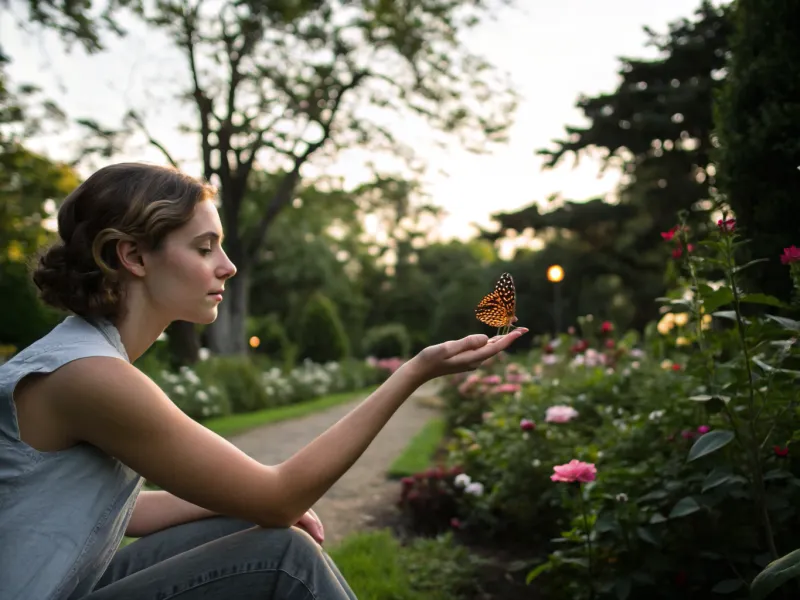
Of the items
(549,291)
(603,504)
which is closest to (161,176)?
(603,504)

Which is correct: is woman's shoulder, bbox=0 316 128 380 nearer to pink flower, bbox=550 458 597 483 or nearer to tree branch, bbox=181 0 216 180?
pink flower, bbox=550 458 597 483

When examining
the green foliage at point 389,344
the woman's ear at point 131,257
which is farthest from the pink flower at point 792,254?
the green foliage at point 389,344

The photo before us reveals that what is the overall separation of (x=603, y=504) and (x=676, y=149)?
34.3 ft

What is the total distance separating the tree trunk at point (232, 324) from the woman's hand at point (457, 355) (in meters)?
13.0

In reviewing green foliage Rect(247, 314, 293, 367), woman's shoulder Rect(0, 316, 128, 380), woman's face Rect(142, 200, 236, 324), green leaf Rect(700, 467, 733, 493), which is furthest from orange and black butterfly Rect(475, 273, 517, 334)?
green foliage Rect(247, 314, 293, 367)

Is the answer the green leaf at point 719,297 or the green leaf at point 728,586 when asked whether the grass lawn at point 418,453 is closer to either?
the green leaf at point 728,586

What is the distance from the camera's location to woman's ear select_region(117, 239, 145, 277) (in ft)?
4.58

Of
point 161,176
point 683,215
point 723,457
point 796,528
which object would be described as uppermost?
point 161,176

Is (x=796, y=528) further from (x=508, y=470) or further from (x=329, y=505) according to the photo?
(x=329, y=505)

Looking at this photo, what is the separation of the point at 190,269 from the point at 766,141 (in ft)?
6.92

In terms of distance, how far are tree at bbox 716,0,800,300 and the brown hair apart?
204 cm

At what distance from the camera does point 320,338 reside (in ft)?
62.4

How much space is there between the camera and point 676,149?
11.7 meters

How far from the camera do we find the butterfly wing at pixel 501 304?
1507mm
